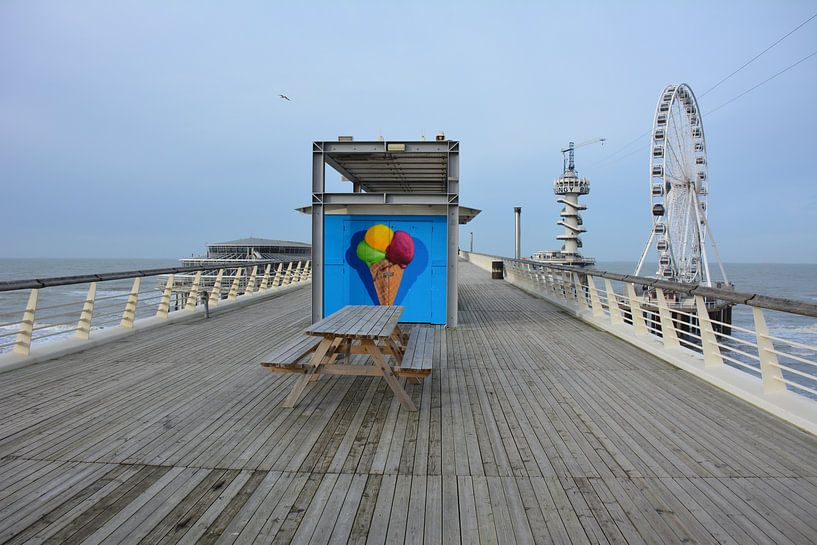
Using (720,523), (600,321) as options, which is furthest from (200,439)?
(600,321)

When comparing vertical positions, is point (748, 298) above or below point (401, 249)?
below

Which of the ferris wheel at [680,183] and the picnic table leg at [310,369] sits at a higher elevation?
the ferris wheel at [680,183]

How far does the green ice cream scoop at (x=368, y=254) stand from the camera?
7703mm

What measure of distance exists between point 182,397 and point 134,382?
80cm

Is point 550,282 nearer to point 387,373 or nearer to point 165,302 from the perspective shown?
point 165,302

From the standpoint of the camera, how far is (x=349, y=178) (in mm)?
10438

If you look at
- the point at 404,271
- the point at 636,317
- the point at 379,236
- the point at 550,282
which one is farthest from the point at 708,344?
the point at 550,282

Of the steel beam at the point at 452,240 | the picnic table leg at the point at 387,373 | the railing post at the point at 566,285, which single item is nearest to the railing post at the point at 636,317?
the steel beam at the point at 452,240

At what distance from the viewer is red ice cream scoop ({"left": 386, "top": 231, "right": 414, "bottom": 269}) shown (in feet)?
25.3

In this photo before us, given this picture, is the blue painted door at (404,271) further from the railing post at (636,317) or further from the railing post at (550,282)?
the railing post at (550,282)

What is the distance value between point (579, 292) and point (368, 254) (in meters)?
4.27

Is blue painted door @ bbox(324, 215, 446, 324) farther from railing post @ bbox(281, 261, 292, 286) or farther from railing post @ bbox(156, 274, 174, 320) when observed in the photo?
railing post @ bbox(281, 261, 292, 286)

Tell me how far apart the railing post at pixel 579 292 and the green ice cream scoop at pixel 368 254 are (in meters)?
3.94

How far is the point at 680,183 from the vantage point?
26594 mm
